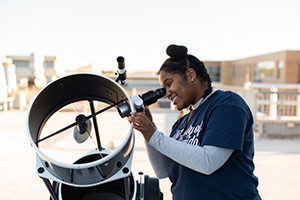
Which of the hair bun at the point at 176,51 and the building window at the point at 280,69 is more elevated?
the hair bun at the point at 176,51

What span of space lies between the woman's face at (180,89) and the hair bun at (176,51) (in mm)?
94

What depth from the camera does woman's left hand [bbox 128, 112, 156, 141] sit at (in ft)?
3.21

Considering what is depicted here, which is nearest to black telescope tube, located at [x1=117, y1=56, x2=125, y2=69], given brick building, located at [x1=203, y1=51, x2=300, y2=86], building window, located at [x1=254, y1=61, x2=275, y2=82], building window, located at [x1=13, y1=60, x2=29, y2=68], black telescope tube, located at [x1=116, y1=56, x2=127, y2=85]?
black telescope tube, located at [x1=116, y1=56, x2=127, y2=85]

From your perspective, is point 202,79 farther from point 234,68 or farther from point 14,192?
point 234,68

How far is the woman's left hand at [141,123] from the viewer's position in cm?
98

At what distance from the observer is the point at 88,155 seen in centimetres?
120

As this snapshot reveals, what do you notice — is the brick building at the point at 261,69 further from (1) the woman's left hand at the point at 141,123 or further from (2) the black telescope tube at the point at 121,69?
(1) the woman's left hand at the point at 141,123

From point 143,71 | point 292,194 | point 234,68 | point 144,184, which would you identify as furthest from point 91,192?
point 143,71

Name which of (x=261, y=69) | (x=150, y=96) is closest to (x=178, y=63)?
(x=150, y=96)

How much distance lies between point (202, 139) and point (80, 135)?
549 millimetres

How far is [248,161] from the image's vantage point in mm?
1154

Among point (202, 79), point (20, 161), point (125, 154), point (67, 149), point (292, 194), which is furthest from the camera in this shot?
point (67, 149)

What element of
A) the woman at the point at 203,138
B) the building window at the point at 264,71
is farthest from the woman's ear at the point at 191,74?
the building window at the point at 264,71

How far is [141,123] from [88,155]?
1.23 ft
